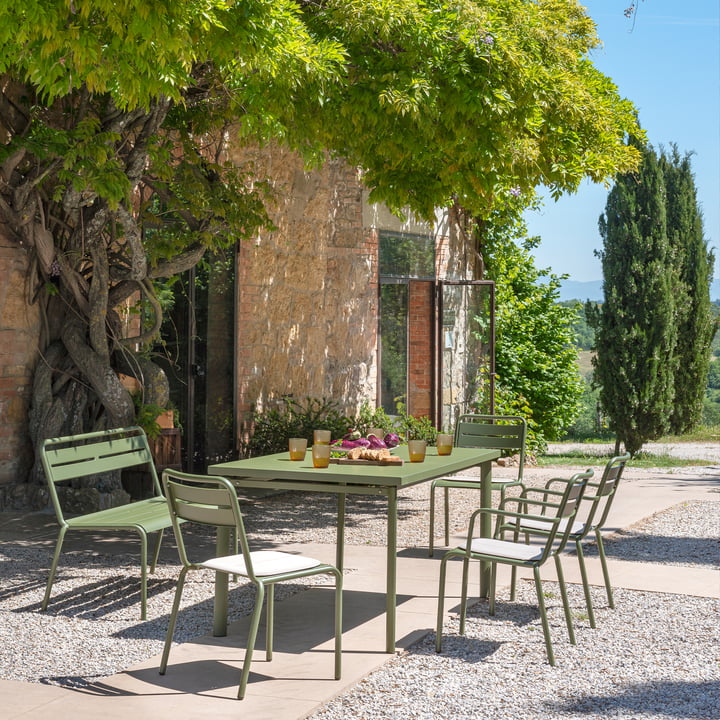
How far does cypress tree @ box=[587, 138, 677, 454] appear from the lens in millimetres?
15914

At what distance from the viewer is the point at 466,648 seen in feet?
15.2

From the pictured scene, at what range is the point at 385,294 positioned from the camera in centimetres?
1307

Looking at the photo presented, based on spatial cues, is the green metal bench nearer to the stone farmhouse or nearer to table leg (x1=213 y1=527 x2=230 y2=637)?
A: table leg (x1=213 y1=527 x2=230 y2=637)

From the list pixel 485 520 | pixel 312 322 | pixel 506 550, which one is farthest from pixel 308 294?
pixel 506 550

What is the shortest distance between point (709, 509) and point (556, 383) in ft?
19.3

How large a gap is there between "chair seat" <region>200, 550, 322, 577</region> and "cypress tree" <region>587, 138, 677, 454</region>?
40.7ft

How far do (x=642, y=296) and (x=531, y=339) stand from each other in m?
2.17

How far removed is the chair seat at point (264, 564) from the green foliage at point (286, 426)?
6146mm

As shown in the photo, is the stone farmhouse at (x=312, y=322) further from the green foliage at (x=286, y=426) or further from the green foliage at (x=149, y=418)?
the green foliage at (x=149, y=418)

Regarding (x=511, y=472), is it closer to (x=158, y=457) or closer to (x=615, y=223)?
(x=158, y=457)

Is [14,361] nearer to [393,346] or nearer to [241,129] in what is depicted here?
[241,129]

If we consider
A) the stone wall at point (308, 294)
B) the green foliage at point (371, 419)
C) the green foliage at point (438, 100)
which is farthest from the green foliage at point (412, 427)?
the green foliage at point (438, 100)

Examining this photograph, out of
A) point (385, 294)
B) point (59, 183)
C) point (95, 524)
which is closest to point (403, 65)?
point (59, 183)

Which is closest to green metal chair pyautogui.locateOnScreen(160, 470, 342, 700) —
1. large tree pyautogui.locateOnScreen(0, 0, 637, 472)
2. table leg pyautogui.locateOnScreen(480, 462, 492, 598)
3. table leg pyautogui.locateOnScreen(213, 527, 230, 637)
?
table leg pyautogui.locateOnScreen(213, 527, 230, 637)
